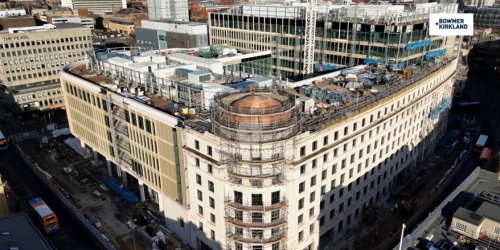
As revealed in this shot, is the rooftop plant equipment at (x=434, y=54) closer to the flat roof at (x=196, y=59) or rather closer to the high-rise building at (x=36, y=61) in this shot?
the flat roof at (x=196, y=59)

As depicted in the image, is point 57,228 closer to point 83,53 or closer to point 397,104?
point 397,104

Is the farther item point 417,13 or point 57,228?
point 417,13

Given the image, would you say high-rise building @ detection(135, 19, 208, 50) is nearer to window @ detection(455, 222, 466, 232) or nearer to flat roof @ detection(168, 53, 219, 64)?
flat roof @ detection(168, 53, 219, 64)

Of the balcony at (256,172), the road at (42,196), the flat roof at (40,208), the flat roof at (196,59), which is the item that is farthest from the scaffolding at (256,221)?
the flat roof at (196,59)

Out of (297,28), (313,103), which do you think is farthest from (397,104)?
(297,28)

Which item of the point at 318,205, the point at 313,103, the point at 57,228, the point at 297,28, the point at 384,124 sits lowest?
the point at 57,228

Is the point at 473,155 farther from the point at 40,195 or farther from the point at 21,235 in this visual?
the point at 40,195
